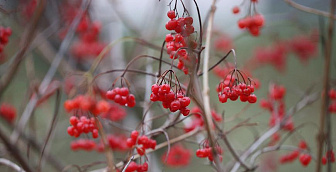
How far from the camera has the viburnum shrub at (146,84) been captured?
116 centimetres

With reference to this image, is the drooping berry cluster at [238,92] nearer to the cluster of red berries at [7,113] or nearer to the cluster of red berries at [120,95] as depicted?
the cluster of red berries at [120,95]

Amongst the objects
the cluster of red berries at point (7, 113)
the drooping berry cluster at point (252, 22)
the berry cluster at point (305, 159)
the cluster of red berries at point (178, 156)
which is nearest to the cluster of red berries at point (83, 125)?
the drooping berry cluster at point (252, 22)

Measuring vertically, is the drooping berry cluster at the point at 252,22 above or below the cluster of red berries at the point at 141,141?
above

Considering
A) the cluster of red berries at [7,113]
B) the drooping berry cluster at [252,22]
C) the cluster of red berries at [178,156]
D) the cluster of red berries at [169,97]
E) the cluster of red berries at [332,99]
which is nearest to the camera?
the cluster of red berries at [169,97]

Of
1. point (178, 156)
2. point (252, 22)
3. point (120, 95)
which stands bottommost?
point (178, 156)

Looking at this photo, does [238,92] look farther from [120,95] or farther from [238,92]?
[120,95]

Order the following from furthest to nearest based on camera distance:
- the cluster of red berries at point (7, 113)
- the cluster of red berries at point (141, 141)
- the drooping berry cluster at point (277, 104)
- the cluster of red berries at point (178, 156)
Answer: the cluster of red berries at point (7, 113) < the cluster of red berries at point (178, 156) < the drooping berry cluster at point (277, 104) < the cluster of red berries at point (141, 141)

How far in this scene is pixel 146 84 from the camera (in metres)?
2.08

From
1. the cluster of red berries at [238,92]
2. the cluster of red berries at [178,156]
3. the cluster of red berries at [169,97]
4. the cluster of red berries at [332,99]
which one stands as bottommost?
the cluster of red berries at [178,156]

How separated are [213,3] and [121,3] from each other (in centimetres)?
174

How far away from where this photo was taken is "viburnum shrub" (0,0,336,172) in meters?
1.16

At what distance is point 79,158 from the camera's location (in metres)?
4.09

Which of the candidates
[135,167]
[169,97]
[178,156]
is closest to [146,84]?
[178,156]

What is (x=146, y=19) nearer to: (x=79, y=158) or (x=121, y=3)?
(x=121, y=3)
